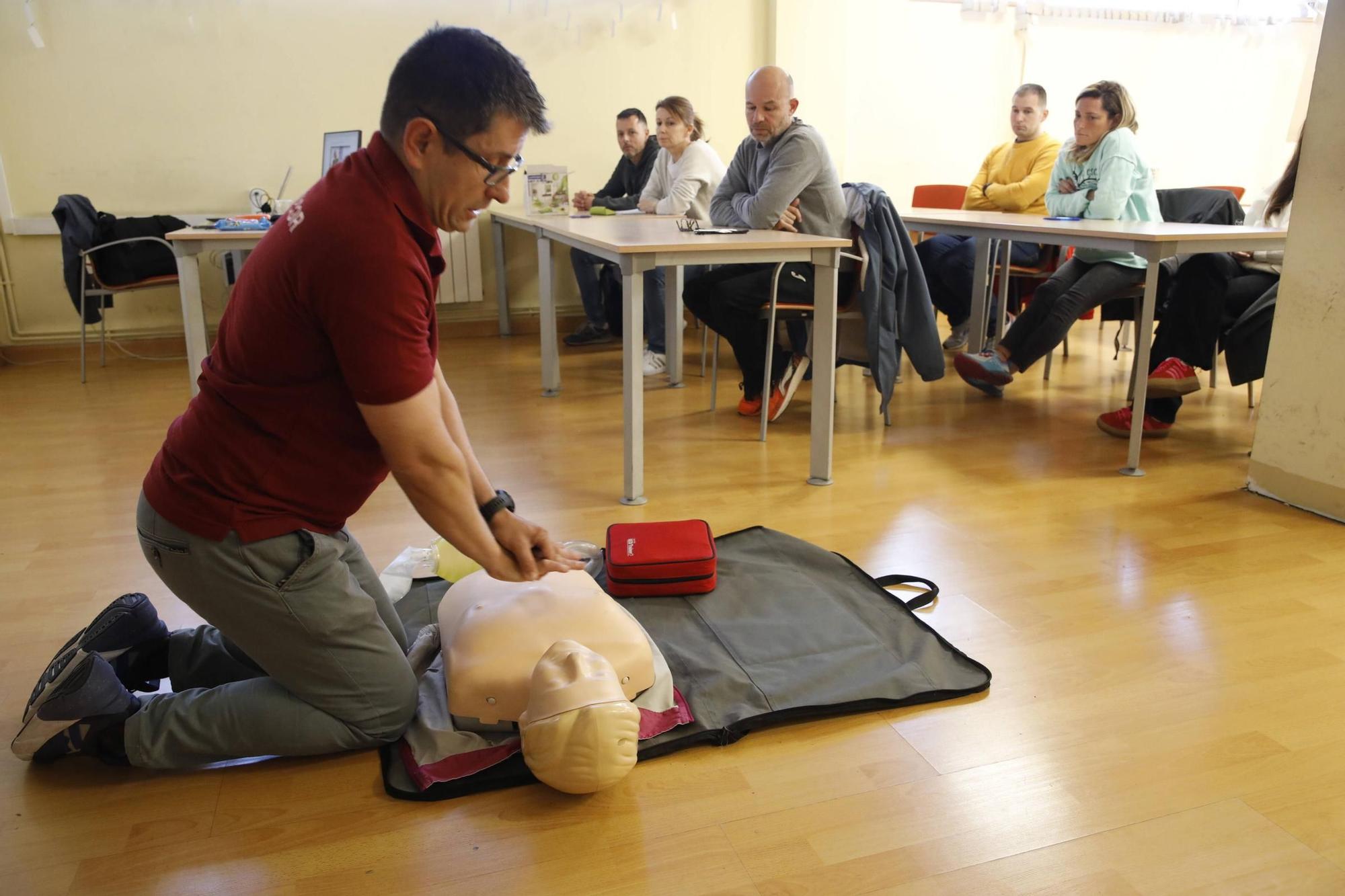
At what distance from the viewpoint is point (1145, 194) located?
3557 millimetres

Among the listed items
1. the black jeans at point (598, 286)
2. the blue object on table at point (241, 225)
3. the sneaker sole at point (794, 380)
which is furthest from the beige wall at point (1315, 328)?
the blue object on table at point (241, 225)

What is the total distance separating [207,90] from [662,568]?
404 cm

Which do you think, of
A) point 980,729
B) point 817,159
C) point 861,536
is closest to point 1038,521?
point 861,536

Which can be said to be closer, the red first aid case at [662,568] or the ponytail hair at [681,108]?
the red first aid case at [662,568]

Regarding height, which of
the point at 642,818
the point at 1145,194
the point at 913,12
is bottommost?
the point at 642,818

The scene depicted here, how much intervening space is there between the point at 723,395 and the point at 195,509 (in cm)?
275

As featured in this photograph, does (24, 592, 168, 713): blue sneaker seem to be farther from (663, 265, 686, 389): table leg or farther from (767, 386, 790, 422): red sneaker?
(663, 265, 686, 389): table leg

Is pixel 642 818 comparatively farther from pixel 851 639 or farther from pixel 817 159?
pixel 817 159

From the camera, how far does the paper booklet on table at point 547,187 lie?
3947 millimetres

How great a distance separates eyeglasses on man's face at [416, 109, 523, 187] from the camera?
116cm

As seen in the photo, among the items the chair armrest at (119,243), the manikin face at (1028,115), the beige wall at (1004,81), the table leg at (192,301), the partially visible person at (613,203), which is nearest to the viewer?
the table leg at (192,301)

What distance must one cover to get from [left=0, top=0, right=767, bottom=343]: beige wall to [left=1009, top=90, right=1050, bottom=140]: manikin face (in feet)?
6.21

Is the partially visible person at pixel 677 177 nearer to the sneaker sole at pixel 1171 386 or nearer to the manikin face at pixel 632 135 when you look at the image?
the manikin face at pixel 632 135

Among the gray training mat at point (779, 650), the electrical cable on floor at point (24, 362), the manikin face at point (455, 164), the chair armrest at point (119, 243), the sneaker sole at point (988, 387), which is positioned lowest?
the electrical cable on floor at point (24, 362)
